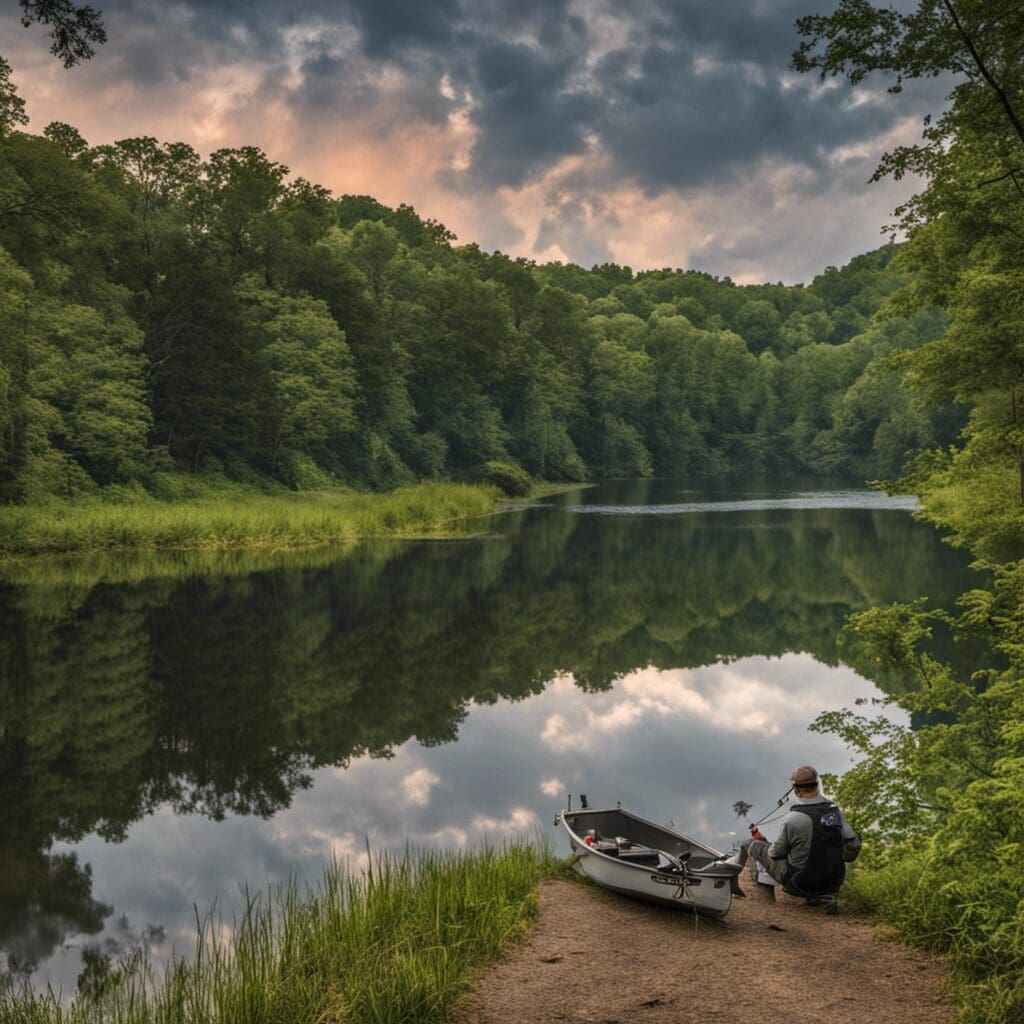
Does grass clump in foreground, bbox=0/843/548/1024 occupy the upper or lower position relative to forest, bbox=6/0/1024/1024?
lower

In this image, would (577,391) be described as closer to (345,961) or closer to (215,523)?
(215,523)

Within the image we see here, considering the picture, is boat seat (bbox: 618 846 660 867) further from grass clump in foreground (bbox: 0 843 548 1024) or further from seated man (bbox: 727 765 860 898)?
grass clump in foreground (bbox: 0 843 548 1024)

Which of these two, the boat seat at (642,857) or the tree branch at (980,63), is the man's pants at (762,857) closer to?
the boat seat at (642,857)

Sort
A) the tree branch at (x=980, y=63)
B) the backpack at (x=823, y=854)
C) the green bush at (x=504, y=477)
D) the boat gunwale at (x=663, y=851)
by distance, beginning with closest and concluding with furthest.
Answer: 1. the boat gunwale at (x=663, y=851)
2. the backpack at (x=823, y=854)
3. the tree branch at (x=980, y=63)
4. the green bush at (x=504, y=477)

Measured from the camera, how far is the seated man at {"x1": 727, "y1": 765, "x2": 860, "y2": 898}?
932cm

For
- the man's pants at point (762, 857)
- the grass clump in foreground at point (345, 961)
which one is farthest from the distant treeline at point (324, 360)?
the grass clump in foreground at point (345, 961)

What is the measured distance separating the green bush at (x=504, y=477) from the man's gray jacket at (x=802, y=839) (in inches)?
2673

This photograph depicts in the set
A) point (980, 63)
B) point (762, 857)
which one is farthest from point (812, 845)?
point (980, 63)

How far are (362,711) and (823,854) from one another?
1129 cm

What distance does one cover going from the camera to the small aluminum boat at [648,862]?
9.02 metres

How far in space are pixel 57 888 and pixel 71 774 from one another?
453 centimetres

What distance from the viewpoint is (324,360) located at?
213ft

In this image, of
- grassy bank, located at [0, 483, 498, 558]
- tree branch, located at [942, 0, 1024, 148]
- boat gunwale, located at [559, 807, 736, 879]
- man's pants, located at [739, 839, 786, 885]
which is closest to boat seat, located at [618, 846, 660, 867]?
boat gunwale, located at [559, 807, 736, 879]

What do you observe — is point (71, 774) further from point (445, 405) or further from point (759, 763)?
point (445, 405)
